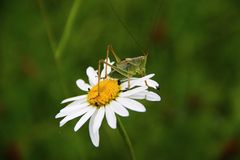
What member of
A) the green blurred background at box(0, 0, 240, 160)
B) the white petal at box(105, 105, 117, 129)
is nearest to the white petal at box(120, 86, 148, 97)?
the white petal at box(105, 105, 117, 129)

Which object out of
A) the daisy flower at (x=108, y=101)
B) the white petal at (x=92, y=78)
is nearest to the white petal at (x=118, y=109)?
the daisy flower at (x=108, y=101)

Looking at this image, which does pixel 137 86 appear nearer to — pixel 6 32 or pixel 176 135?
pixel 176 135

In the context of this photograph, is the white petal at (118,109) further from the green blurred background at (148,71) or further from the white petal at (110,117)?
the green blurred background at (148,71)

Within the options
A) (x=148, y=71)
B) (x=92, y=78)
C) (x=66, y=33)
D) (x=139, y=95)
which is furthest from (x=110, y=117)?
(x=148, y=71)

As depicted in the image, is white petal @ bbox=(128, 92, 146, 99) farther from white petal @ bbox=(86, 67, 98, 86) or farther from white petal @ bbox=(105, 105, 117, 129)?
white petal @ bbox=(86, 67, 98, 86)

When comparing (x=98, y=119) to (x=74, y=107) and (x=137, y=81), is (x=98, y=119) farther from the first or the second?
(x=137, y=81)

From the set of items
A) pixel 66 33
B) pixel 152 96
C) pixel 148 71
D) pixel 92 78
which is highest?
pixel 66 33
